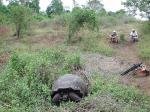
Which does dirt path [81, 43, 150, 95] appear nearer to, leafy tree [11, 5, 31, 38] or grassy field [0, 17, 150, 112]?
grassy field [0, 17, 150, 112]

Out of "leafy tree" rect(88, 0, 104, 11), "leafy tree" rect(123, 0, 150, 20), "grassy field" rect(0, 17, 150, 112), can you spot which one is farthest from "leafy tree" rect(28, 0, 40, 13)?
"grassy field" rect(0, 17, 150, 112)

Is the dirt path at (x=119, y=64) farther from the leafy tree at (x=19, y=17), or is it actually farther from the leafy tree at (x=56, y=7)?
the leafy tree at (x=56, y=7)

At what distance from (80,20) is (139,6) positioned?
4.43m

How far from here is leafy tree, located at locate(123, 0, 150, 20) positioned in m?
25.0

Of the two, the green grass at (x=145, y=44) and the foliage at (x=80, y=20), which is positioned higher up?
the foliage at (x=80, y=20)

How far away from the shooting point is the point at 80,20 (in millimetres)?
22797

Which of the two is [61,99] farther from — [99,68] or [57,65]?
[99,68]

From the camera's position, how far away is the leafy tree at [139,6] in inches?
985

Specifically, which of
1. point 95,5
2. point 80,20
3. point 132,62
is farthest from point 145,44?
point 95,5

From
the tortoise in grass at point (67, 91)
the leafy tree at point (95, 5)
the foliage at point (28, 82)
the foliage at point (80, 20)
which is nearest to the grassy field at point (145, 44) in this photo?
the foliage at point (80, 20)

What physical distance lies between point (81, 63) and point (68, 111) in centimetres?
552

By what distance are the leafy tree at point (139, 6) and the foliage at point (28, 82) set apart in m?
11.2

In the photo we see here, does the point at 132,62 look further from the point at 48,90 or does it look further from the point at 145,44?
the point at 48,90

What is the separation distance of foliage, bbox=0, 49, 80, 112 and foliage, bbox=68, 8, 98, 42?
310 inches
